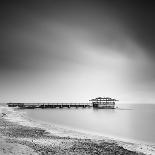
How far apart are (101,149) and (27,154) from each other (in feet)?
20.6

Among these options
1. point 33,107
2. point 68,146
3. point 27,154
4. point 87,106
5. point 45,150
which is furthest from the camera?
point 87,106

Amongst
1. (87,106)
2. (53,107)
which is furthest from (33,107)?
(87,106)

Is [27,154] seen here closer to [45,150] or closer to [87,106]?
[45,150]

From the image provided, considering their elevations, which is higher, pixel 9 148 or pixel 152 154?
pixel 9 148

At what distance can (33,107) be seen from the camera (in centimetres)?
11688

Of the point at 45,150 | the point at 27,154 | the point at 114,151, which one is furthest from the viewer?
the point at 114,151

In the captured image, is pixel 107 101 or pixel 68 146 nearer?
pixel 68 146

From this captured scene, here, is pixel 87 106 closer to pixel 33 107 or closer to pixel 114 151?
pixel 33 107

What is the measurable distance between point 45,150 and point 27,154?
2031 millimetres

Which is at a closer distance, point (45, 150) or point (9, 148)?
point (9, 148)

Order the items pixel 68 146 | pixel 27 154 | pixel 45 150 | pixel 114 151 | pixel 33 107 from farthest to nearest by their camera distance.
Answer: pixel 33 107
pixel 68 146
pixel 114 151
pixel 45 150
pixel 27 154

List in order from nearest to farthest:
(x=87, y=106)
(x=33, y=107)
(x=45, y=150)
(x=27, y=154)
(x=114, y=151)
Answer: (x=27, y=154)
(x=45, y=150)
(x=114, y=151)
(x=33, y=107)
(x=87, y=106)

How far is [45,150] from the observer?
1667cm

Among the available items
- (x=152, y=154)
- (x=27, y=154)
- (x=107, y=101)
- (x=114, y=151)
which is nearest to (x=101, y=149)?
(x=114, y=151)
